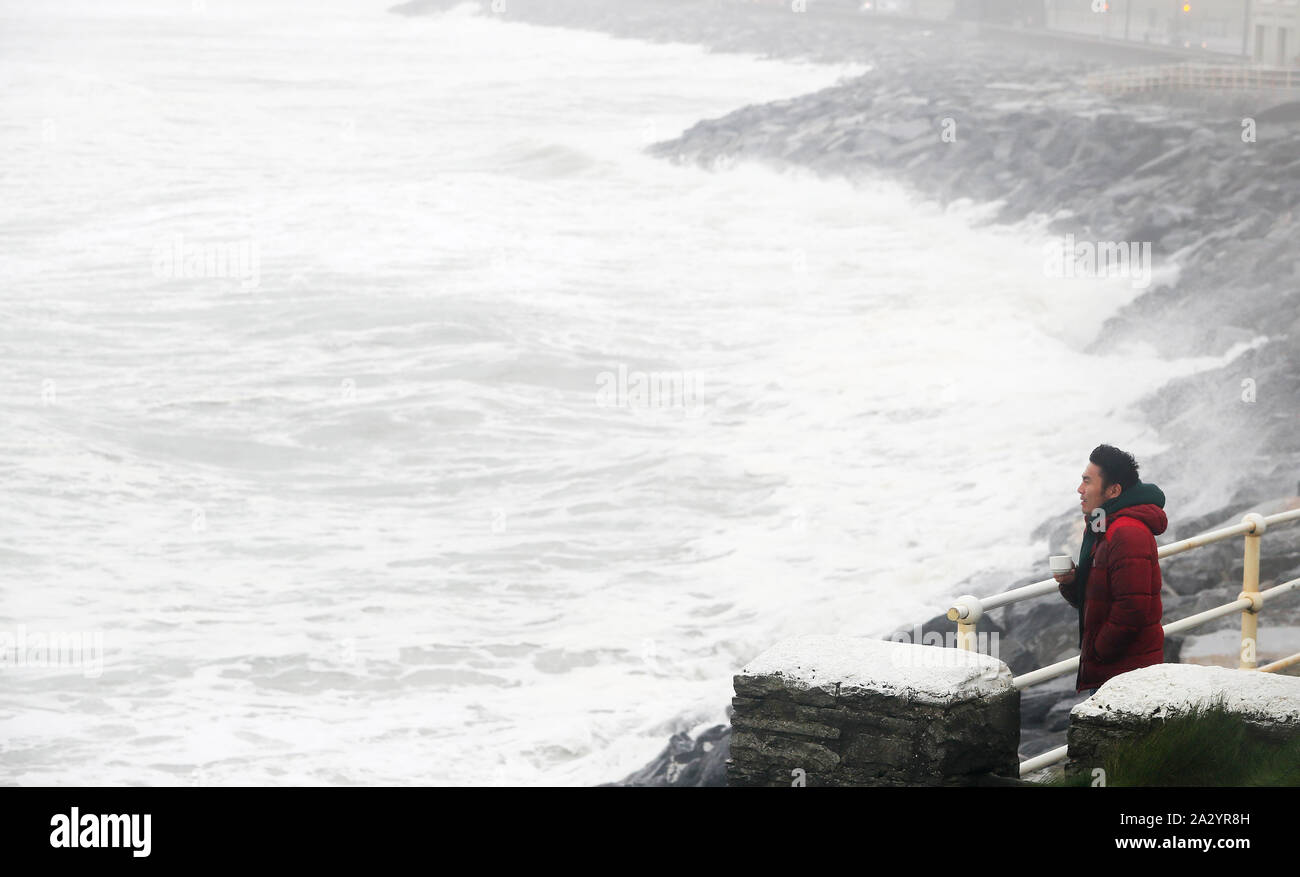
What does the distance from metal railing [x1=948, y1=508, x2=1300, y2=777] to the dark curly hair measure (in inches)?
9.5

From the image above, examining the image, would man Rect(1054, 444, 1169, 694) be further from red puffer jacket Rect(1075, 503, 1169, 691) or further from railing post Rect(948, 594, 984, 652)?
railing post Rect(948, 594, 984, 652)

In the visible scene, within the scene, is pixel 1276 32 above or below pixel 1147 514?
above

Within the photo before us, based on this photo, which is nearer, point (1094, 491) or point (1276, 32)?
point (1094, 491)

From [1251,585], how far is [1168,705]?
1757 millimetres

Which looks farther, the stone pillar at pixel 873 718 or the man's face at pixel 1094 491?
the man's face at pixel 1094 491

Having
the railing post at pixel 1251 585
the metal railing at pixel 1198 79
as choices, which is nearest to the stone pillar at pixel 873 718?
the railing post at pixel 1251 585

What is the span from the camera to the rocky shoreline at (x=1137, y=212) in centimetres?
966

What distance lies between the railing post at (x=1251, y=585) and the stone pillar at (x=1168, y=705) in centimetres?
118

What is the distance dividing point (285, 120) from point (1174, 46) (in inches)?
1366

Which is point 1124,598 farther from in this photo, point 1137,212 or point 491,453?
point 1137,212

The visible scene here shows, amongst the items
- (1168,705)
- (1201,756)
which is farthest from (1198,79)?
(1201,756)

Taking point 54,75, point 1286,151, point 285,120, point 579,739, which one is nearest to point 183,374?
point 579,739

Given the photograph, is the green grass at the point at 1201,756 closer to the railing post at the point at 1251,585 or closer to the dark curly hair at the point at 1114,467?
the dark curly hair at the point at 1114,467

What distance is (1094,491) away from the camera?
15.9 ft
